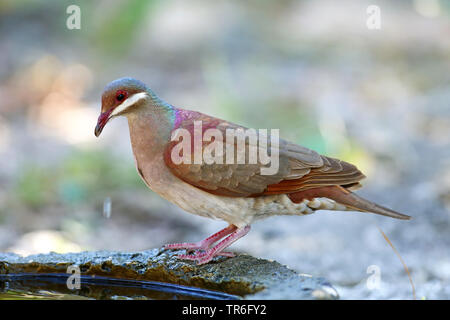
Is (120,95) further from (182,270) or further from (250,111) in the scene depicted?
(250,111)

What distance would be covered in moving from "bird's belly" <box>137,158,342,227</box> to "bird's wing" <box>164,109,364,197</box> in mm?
45

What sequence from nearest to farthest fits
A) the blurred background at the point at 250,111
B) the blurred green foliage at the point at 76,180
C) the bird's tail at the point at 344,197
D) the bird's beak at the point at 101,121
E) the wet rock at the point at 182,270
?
the wet rock at the point at 182,270, the bird's beak at the point at 101,121, the bird's tail at the point at 344,197, the blurred background at the point at 250,111, the blurred green foliage at the point at 76,180

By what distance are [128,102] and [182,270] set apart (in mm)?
1092

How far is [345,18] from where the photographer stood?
1327 centimetres

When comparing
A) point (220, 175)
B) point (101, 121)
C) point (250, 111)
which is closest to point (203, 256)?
point (220, 175)

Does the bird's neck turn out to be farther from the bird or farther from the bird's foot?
the bird's foot

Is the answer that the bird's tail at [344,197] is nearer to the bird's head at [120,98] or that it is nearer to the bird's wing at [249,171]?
the bird's wing at [249,171]

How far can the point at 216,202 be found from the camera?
3.98 m

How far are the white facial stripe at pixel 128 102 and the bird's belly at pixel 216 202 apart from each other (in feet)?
1.24

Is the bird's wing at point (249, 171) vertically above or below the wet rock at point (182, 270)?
above

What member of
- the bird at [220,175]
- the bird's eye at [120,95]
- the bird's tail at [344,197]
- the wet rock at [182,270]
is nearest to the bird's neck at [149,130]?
the bird at [220,175]

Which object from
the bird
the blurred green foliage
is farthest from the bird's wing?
the blurred green foliage

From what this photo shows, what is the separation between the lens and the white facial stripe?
3.89 meters

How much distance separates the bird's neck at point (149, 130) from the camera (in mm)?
3984
